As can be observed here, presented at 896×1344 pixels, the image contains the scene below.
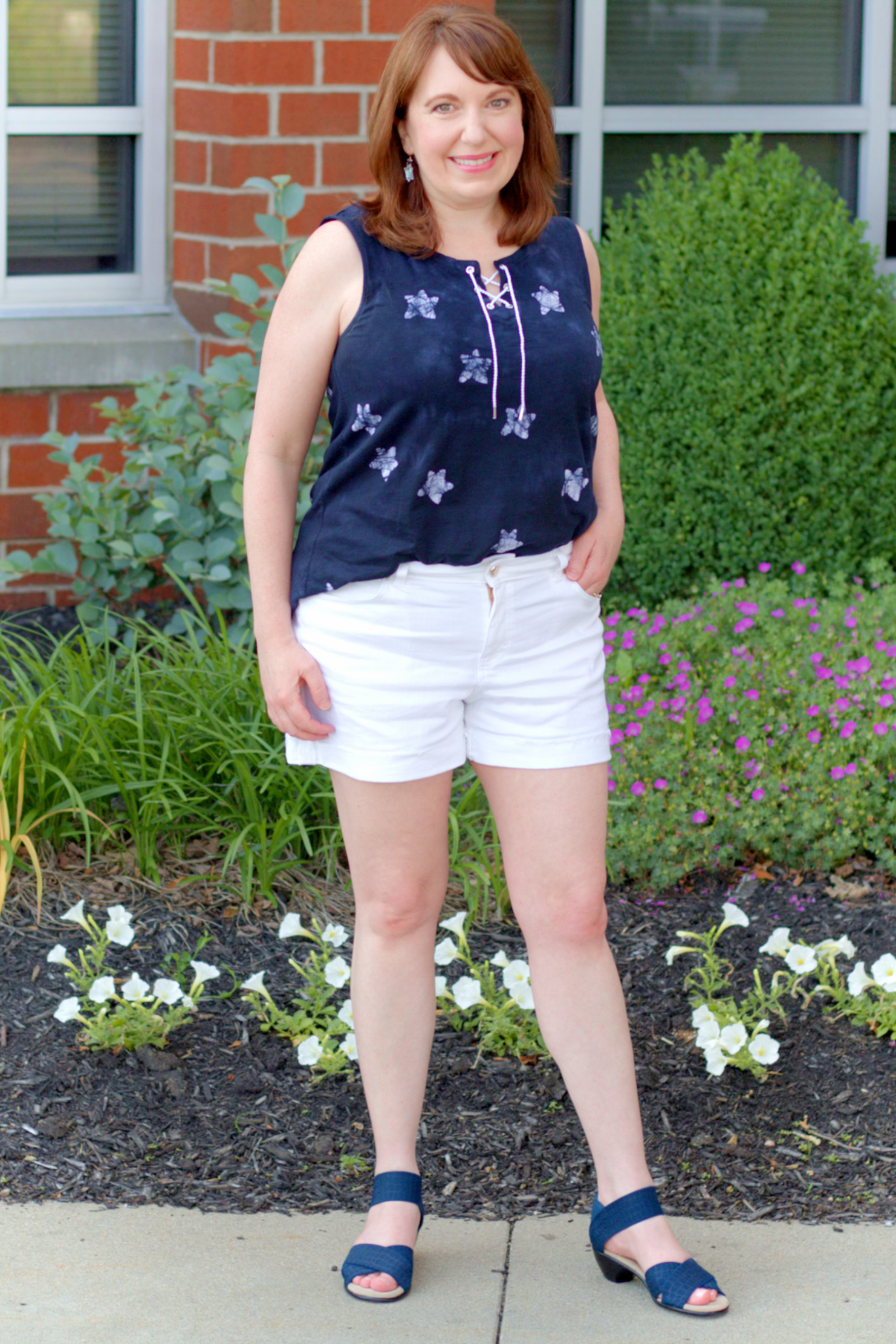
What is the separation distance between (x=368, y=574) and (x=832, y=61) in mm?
4375

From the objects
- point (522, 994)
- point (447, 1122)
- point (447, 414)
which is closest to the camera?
point (447, 414)

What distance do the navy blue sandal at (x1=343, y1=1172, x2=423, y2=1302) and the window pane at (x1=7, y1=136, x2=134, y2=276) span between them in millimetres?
3685

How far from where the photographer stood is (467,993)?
9.97ft

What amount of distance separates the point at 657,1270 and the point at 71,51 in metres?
4.23

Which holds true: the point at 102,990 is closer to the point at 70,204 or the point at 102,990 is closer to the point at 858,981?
the point at 858,981

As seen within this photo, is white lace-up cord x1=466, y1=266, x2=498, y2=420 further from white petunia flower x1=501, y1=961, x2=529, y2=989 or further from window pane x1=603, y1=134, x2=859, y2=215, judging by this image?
window pane x1=603, y1=134, x2=859, y2=215

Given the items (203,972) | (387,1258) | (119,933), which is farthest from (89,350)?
(387,1258)

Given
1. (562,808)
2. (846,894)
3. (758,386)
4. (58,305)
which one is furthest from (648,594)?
(562,808)

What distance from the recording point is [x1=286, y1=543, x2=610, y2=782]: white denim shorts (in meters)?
2.22

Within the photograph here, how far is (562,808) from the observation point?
7.65 feet

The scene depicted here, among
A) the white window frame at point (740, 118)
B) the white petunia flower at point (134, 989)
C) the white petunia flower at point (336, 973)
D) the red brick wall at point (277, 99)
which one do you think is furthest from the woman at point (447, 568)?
the white window frame at point (740, 118)

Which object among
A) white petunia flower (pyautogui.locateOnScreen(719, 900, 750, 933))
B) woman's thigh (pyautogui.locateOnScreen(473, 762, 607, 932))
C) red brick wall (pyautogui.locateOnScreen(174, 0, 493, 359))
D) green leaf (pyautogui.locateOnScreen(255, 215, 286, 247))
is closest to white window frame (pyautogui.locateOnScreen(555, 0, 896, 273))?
red brick wall (pyautogui.locateOnScreen(174, 0, 493, 359))

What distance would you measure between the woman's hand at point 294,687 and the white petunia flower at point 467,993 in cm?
92

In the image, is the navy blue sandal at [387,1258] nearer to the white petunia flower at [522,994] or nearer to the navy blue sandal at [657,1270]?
the navy blue sandal at [657,1270]
